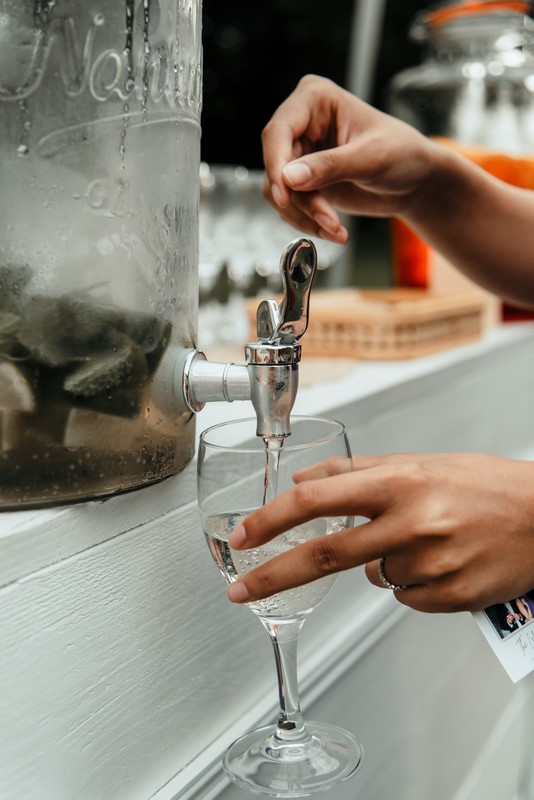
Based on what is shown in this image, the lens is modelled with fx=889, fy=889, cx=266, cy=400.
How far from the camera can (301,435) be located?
523 mm

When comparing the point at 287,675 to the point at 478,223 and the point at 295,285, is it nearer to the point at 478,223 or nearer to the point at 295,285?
the point at 295,285

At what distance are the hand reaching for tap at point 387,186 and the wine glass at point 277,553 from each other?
0.20 m

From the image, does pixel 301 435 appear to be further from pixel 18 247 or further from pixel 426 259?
pixel 426 259

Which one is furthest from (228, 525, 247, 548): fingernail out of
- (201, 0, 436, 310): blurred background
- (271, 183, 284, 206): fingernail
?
(201, 0, 436, 310): blurred background

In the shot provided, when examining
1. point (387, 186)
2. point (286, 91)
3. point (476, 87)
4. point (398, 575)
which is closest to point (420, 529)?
point (398, 575)

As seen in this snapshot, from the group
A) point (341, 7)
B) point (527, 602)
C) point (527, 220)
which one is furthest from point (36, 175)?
point (341, 7)

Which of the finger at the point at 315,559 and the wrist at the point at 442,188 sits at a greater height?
the wrist at the point at 442,188

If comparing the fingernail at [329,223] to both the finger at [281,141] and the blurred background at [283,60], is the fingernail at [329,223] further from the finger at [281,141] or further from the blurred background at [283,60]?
the blurred background at [283,60]

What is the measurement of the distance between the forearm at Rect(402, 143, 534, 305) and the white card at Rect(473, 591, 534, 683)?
41 cm

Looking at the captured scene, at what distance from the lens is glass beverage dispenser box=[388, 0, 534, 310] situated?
1323mm

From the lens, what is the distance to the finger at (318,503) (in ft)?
1.39

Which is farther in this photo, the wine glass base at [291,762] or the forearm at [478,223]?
the forearm at [478,223]

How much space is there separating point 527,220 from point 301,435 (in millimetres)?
467

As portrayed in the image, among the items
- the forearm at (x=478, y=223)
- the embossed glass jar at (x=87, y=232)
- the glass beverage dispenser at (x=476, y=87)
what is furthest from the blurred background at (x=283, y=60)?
the embossed glass jar at (x=87, y=232)
